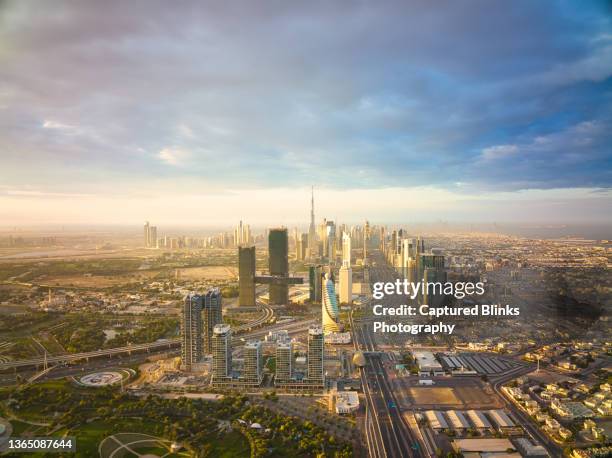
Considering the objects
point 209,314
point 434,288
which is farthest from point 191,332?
point 434,288

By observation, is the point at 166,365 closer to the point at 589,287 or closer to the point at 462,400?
the point at 462,400

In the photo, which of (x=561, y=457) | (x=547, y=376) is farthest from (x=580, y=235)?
(x=561, y=457)

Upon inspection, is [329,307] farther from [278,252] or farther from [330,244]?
[330,244]

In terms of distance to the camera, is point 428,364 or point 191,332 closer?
point 428,364

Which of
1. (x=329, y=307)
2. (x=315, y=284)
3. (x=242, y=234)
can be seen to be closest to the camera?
(x=329, y=307)

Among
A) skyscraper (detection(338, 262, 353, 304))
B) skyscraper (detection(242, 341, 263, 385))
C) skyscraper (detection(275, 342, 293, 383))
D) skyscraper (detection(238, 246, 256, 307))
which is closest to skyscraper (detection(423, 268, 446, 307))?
skyscraper (detection(338, 262, 353, 304))

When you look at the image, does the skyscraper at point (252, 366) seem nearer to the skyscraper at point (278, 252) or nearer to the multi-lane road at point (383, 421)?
the multi-lane road at point (383, 421)

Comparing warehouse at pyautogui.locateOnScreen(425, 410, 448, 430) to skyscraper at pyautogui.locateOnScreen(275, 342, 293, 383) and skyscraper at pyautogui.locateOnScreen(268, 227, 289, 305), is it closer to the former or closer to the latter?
skyscraper at pyautogui.locateOnScreen(275, 342, 293, 383)
